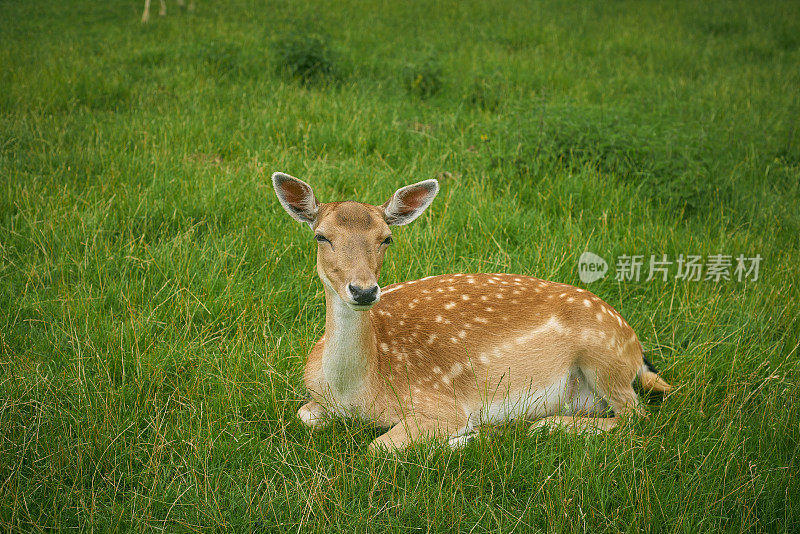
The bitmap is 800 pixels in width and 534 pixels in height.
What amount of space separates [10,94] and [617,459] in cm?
682

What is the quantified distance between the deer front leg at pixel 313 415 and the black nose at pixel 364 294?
0.73m

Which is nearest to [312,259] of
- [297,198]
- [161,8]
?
[297,198]

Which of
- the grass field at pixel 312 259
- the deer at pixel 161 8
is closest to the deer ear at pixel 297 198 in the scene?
the grass field at pixel 312 259

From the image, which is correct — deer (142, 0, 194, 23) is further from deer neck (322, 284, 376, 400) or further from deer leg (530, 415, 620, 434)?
deer leg (530, 415, 620, 434)

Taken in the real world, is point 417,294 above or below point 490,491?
above

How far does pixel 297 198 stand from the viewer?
3080mm

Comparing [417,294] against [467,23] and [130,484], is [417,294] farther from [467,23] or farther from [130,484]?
[467,23]

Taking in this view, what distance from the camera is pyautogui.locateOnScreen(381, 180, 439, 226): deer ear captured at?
3.03 metres

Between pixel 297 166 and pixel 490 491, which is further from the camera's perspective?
pixel 297 166

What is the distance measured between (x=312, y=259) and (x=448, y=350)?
4.69 ft

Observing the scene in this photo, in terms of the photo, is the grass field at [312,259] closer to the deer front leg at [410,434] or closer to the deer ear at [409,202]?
the deer front leg at [410,434]

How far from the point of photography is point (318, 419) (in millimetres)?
2992

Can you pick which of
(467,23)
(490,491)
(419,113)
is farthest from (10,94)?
(467,23)

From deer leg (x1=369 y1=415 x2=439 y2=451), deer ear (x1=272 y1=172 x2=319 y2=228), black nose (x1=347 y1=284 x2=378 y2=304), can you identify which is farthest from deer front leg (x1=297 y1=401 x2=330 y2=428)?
deer ear (x1=272 y1=172 x2=319 y2=228)
